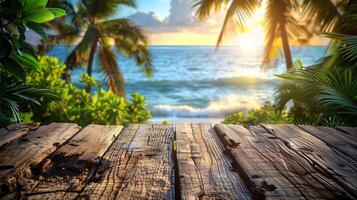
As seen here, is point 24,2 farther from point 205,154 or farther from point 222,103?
point 222,103

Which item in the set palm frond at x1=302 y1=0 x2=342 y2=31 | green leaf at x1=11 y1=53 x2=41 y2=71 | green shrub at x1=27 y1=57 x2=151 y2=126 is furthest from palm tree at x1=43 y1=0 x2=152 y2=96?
green leaf at x1=11 y1=53 x2=41 y2=71

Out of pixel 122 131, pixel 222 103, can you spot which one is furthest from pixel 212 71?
pixel 122 131

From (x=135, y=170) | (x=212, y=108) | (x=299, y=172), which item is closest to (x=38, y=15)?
(x=135, y=170)

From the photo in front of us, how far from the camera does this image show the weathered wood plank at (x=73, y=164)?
115 centimetres

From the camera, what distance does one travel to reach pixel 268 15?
9906 mm

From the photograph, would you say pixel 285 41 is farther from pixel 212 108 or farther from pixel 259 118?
pixel 212 108

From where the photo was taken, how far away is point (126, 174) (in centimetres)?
128

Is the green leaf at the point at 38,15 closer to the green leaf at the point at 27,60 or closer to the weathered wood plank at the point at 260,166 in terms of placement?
the green leaf at the point at 27,60

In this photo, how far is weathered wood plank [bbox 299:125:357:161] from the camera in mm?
1597

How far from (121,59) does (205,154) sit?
55229 millimetres

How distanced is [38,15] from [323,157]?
1.38 m

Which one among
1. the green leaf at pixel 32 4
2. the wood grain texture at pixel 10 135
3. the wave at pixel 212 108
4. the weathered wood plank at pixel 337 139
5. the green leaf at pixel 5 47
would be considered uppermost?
the green leaf at pixel 32 4

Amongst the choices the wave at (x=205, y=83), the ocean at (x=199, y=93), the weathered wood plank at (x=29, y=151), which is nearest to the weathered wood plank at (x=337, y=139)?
the weathered wood plank at (x=29, y=151)

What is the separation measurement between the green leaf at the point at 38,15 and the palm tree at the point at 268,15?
768cm
